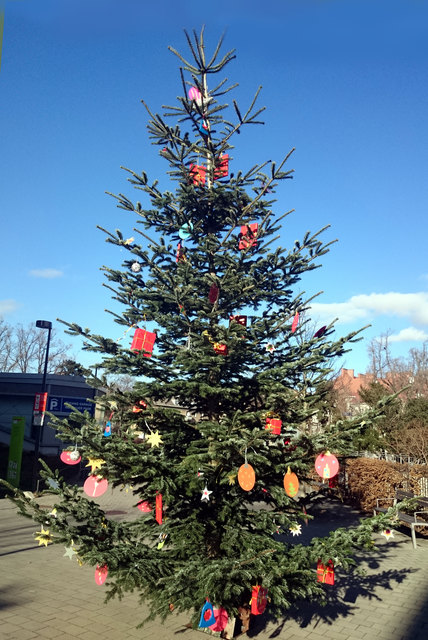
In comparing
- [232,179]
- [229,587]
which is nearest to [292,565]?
[229,587]

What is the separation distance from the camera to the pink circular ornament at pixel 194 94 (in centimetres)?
665

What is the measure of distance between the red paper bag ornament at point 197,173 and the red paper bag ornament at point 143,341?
240cm

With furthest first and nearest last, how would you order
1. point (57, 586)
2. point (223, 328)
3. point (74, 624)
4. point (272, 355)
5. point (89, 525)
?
1. point (57, 586)
2. point (272, 355)
3. point (74, 624)
4. point (223, 328)
5. point (89, 525)

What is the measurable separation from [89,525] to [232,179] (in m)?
4.81

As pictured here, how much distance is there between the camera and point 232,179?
259 inches

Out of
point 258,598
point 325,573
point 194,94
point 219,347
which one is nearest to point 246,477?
point 258,598

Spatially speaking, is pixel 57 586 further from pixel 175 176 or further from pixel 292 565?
pixel 175 176

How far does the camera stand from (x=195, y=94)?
674cm

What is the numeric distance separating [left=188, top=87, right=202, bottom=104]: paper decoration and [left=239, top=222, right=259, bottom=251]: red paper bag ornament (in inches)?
78.2

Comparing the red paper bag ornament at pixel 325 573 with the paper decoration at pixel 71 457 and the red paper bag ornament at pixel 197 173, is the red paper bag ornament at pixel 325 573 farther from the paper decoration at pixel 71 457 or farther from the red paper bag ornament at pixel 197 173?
the red paper bag ornament at pixel 197 173

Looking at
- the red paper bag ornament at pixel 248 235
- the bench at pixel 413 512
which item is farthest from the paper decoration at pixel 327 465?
the bench at pixel 413 512

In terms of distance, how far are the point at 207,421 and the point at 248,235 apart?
265 cm

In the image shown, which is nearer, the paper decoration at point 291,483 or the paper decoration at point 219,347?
the paper decoration at point 291,483

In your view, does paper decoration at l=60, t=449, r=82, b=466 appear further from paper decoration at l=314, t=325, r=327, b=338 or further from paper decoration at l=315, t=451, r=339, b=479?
paper decoration at l=314, t=325, r=327, b=338
